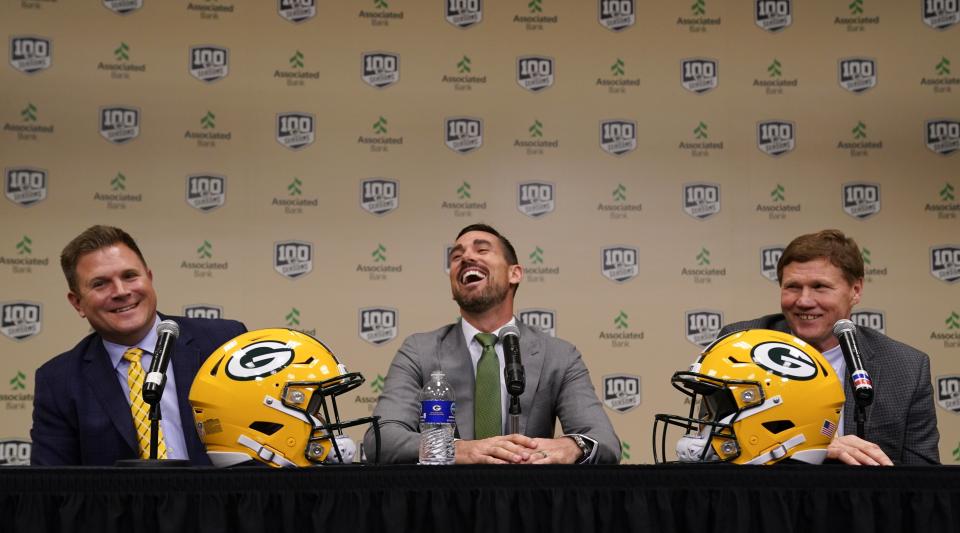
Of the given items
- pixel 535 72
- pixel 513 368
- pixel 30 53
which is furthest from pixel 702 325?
pixel 30 53

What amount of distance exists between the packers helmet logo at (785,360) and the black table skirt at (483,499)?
39 cm

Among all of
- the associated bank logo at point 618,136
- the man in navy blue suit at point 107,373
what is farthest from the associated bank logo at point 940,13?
the man in navy blue suit at point 107,373

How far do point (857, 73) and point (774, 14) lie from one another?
0.59 meters

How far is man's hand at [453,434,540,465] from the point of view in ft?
8.93

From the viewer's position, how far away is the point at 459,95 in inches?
206

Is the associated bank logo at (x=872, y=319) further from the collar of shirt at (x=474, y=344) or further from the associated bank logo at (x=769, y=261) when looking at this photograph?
the collar of shirt at (x=474, y=344)

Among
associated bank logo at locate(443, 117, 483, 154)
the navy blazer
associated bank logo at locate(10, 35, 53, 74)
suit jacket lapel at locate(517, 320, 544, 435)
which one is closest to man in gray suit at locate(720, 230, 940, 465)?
suit jacket lapel at locate(517, 320, 544, 435)

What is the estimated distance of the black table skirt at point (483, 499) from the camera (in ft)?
6.04

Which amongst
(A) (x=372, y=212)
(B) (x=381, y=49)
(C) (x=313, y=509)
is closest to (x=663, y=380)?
(A) (x=372, y=212)

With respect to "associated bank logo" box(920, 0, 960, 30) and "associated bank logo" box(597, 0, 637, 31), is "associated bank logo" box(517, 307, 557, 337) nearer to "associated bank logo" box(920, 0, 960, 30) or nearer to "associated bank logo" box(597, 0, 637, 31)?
"associated bank logo" box(597, 0, 637, 31)

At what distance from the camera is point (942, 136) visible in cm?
525

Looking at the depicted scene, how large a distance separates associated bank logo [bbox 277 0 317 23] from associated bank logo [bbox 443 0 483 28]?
2.53 ft

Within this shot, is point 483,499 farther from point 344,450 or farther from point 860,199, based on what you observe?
point 860,199

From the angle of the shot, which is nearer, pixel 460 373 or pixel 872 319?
pixel 460 373
